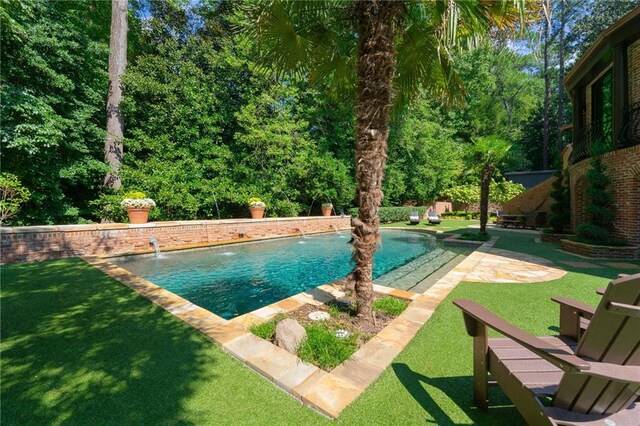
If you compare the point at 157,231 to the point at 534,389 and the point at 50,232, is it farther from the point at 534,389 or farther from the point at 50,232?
the point at 534,389

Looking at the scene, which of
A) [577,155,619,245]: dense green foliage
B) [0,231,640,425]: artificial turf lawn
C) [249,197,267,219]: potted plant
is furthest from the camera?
[249,197,267,219]: potted plant

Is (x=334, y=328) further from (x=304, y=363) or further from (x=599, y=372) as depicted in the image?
(x=599, y=372)

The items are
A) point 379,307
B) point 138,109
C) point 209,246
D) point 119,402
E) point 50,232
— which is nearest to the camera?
point 119,402

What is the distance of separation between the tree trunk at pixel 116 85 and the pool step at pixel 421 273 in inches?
478

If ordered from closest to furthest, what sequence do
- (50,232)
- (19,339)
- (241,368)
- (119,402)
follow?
(119,402)
(241,368)
(19,339)
(50,232)

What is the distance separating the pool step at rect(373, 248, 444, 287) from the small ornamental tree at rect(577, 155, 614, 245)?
157 inches

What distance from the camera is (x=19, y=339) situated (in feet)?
9.82

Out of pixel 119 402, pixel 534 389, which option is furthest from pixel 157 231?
pixel 534 389

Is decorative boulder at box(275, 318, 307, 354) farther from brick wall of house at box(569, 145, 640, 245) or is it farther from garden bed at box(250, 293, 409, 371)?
brick wall of house at box(569, 145, 640, 245)

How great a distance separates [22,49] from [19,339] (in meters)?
11.2

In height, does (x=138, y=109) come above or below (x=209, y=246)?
above

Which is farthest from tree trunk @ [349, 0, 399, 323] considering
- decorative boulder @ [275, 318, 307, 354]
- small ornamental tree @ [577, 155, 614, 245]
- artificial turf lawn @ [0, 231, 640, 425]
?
small ornamental tree @ [577, 155, 614, 245]

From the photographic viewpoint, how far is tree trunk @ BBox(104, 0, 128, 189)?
11664mm

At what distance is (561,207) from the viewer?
36.0 ft
